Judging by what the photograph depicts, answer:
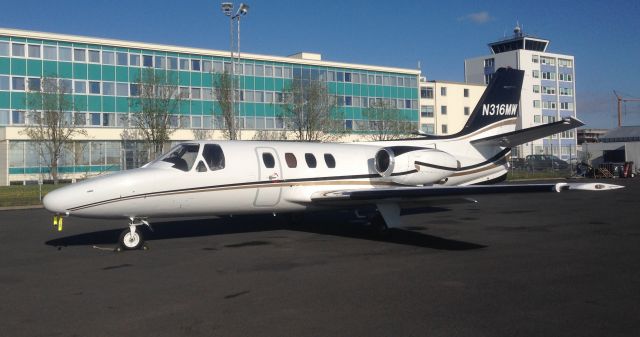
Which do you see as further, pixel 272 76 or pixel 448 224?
pixel 272 76

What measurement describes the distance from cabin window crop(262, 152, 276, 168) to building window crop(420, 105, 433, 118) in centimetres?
6769

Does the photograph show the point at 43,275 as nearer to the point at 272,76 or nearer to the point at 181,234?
the point at 181,234

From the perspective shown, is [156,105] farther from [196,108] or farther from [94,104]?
[196,108]

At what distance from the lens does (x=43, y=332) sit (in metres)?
6.55

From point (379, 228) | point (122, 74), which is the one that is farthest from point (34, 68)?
point (379, 228)

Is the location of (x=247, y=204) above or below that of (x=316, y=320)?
above

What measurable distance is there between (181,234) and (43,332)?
911cm

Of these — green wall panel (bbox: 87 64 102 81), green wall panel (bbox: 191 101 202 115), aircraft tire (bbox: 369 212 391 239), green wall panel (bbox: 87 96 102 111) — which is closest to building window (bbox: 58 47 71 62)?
green wall panel (bbox: 87 64 102 81)

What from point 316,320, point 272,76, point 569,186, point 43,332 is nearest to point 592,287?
point 569,186

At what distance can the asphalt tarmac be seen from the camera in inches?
265

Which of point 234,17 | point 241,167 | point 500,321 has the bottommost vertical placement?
point 500,321

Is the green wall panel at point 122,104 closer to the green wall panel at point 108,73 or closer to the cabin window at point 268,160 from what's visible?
the green wall panel at point 108,73

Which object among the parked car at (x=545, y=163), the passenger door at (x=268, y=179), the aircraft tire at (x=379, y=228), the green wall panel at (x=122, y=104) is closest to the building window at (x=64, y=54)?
the green wall panel at (x=122, y=104)

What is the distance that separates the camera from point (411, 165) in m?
16.4
